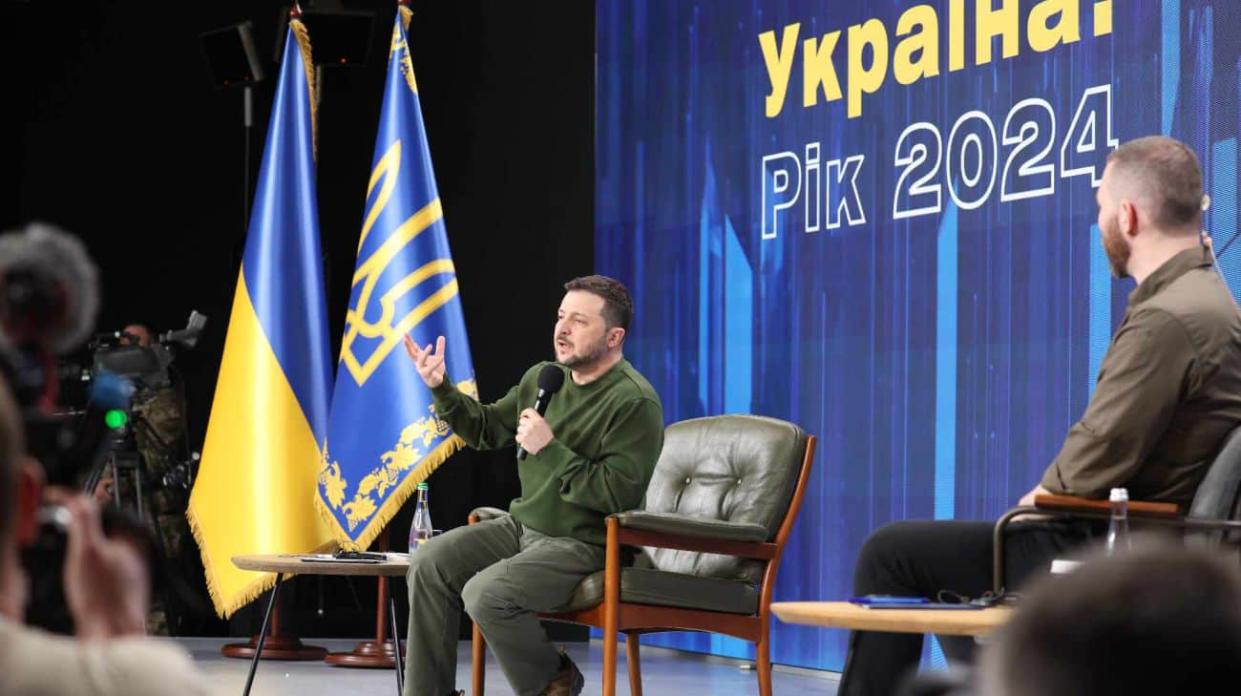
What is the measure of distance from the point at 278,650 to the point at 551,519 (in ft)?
7.40

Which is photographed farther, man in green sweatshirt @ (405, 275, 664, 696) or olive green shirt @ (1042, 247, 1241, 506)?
man in green sweatshirt @ (405, 275, 664, 696)

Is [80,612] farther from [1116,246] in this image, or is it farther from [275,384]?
[275,384]

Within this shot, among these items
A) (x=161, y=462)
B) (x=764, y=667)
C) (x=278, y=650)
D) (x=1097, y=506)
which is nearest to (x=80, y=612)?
(x=1097, y=506)

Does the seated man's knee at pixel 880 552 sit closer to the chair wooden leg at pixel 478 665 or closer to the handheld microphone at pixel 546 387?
the handheld microphone at pixel 546 387

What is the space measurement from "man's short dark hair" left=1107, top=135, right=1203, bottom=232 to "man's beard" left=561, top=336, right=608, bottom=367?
167 centimetres

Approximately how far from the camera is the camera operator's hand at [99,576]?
0.63 metres

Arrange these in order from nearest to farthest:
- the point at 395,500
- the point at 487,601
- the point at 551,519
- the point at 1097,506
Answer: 1. the point at 1097,506
2. the point at 487,601
3. the point at 551,519
4. the point at 395,500

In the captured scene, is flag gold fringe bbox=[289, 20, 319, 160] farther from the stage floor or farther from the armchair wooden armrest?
the armchair wooden armrest

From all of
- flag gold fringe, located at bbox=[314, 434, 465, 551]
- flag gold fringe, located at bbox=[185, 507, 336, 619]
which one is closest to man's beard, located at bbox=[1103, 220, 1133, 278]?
flag gold fringe, located at bbox=[314, 434, 465, 551]

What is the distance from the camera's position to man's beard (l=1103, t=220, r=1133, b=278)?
2.92 metres

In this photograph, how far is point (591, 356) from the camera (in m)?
4.25

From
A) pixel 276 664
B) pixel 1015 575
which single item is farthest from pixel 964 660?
pixel 276 664

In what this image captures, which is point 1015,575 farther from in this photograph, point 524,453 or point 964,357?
point 964,357

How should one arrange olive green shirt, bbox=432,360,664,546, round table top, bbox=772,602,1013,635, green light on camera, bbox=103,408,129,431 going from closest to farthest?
green light on camera, bbox=103,408,129,431
round table top, bbox=772,602,1013,635
olive green shirt, bbox=432,360,664,546
